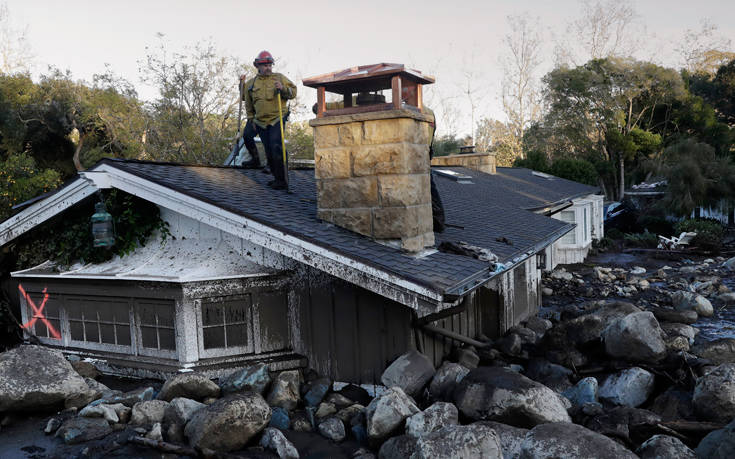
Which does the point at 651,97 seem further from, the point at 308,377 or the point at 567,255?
the point at 308,377

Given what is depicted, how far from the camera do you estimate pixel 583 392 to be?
6602mm

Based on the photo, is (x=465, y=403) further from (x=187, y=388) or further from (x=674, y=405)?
(x=187, y=388)

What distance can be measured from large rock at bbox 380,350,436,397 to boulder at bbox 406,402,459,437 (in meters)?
0.81

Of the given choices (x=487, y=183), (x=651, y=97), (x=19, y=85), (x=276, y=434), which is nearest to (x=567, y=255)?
(x=487, y=183)

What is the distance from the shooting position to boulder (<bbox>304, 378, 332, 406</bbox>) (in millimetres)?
6539

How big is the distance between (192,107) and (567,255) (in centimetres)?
1907

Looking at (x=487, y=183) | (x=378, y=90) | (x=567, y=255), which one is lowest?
(x=567, y=255)

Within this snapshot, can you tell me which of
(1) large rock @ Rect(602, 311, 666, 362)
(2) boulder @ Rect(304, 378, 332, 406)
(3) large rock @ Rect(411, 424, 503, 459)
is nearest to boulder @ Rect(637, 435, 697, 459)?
(3) large rock @ Rect(411, 424, 503, 459)

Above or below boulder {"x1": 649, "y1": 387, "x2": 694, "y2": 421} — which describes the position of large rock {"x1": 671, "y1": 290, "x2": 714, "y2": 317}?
below

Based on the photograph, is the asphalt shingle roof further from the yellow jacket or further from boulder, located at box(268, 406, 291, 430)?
boulder, located at box(268, 406, 291, 430)

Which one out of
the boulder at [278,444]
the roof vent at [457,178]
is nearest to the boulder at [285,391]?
the boulder at [278,444]

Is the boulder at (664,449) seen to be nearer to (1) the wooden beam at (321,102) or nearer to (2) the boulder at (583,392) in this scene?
(2) the boulder at (583,392)

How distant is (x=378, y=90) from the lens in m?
7.30

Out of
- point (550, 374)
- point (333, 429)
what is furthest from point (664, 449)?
point (333, 429)
